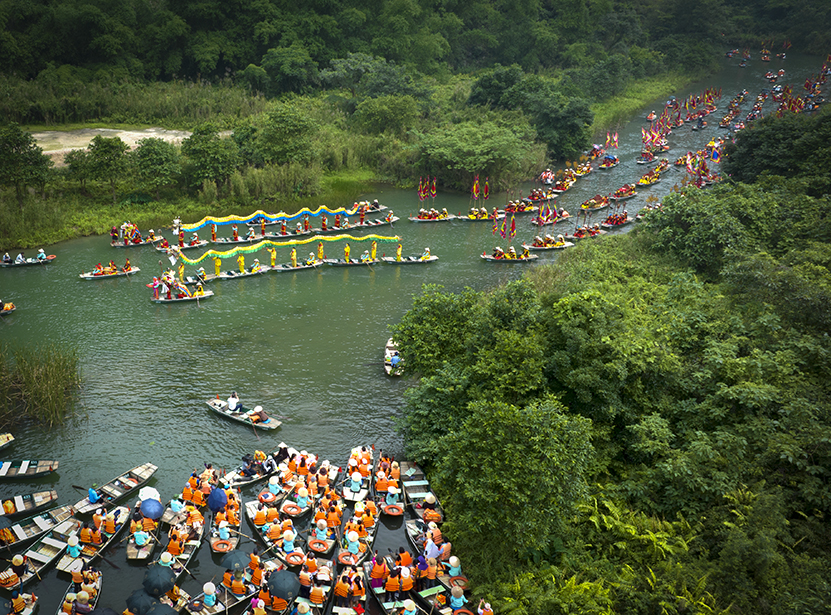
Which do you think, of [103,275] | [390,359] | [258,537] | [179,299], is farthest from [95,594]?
[103,275]

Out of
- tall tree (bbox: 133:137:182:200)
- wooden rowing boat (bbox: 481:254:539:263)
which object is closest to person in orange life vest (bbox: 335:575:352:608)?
wooden rowing boat (bbox: 481:254:539:263)

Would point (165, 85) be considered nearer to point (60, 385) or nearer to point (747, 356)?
point (60, 385)

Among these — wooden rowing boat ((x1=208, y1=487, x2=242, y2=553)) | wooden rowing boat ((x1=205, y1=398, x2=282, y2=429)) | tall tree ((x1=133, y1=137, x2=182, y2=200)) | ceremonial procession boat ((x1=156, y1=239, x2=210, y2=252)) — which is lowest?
wooden rowing boat ((x1=208, y1=487, x2=242, y2=553))

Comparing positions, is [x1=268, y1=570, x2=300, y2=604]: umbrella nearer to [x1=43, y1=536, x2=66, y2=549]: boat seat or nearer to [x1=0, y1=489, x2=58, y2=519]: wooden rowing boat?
[x1=43, y1=536, x2=66, y2=549]: boat seat

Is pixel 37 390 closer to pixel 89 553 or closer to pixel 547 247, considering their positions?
pixel 89 553

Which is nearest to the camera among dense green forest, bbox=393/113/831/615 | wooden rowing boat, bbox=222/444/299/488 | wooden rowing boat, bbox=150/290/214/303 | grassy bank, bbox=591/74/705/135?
dense green forest, bbox=393/113/831/615

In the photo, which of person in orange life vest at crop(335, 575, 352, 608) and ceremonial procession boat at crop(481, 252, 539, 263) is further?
ceremonial procession boat at crop(481, 252, 539, 263)

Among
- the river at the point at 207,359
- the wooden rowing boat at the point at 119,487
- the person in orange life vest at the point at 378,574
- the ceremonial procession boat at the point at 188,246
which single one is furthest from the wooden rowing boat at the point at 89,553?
the ceremonial procession boat at the point at 188,246
